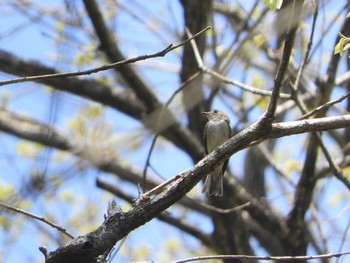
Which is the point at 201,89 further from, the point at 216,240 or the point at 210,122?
the point at 216,240

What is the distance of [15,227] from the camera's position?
773 cm

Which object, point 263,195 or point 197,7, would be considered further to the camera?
point 263,195

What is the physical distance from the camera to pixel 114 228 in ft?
9.23

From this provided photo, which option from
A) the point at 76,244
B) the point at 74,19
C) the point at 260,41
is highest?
the point at 74,19

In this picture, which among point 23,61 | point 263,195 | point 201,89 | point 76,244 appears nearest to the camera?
point 76,244

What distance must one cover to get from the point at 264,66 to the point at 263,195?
79.2 inches

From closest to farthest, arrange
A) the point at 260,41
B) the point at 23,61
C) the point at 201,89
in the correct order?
the point at 260,41 < the point at 23,61 < the point at 201,89

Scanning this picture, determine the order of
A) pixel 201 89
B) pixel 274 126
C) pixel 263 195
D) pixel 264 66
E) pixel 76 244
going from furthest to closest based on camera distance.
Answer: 1. pixel 264 66
2. pixel 263 195
3. pixel 201 89
4. pixel 274 126
5. pixel 76 244

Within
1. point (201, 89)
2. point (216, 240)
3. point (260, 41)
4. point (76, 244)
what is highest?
point (201, 89)

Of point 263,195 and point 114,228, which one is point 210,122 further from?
point 114,228

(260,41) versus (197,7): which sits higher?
(197,7)

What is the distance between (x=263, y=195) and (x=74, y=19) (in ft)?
10.6

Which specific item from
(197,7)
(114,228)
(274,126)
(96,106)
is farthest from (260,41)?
(96,106)

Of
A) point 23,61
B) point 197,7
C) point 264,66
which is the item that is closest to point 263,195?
point 264,66
